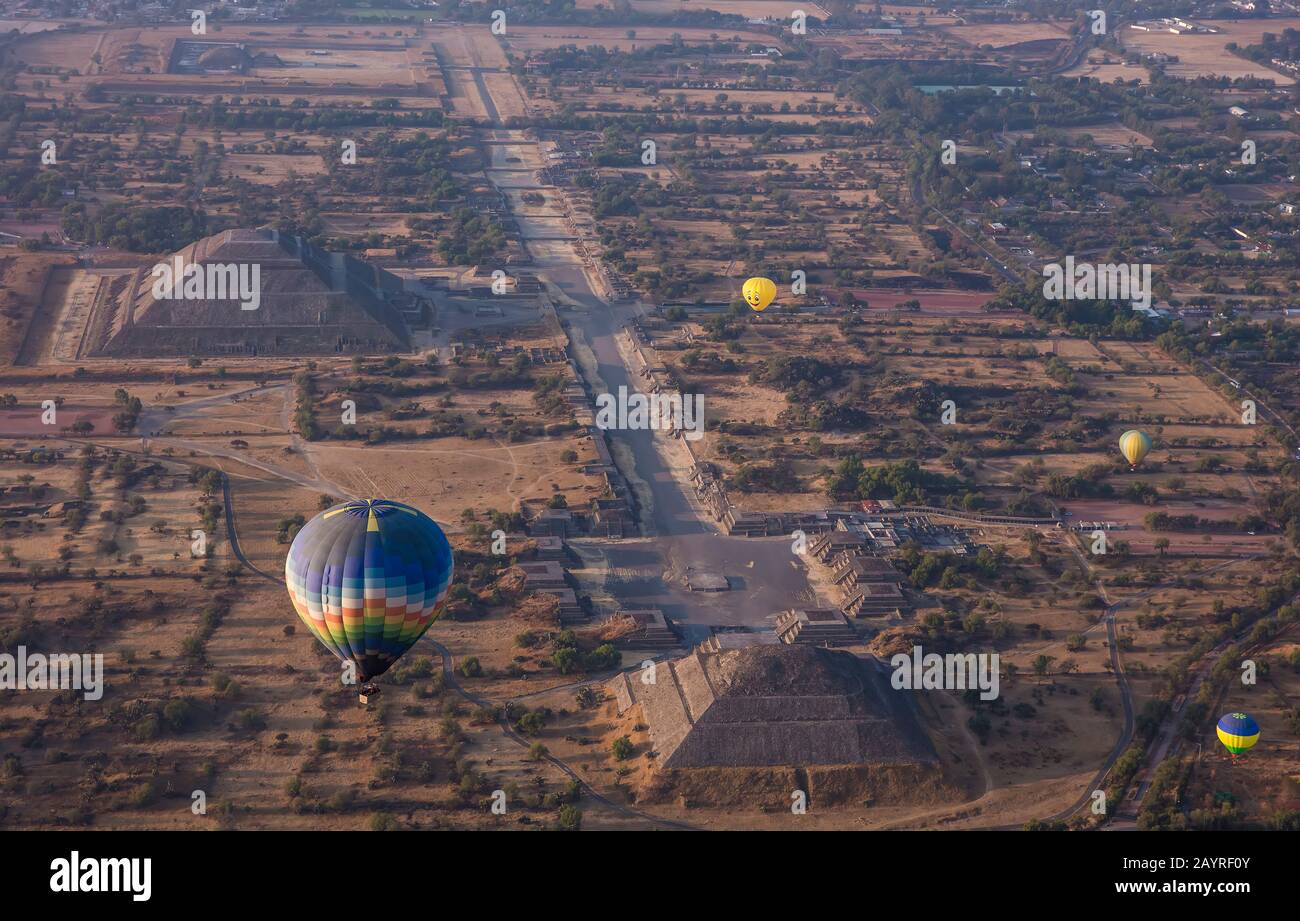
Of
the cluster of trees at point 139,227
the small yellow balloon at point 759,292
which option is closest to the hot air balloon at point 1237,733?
the small yellow balloon at point 759,292

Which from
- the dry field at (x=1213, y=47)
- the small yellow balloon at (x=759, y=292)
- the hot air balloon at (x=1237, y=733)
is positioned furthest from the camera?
the dry field at (x=1213, y=47)

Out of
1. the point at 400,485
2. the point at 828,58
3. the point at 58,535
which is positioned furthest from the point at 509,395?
the point at 828,58

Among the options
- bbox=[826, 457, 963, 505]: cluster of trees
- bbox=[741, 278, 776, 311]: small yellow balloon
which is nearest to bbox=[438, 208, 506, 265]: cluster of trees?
bbox=[741, 278, 776, 311]: small yellow balloon

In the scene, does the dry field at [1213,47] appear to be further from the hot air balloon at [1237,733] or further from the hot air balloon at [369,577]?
the hot air balloon at [369,577]

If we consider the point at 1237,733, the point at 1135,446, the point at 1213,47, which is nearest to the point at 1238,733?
the point at 1237,733

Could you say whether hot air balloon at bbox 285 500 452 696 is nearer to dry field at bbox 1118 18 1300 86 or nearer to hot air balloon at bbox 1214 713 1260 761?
hot air balloon at bbox 1214 713 1260 761
